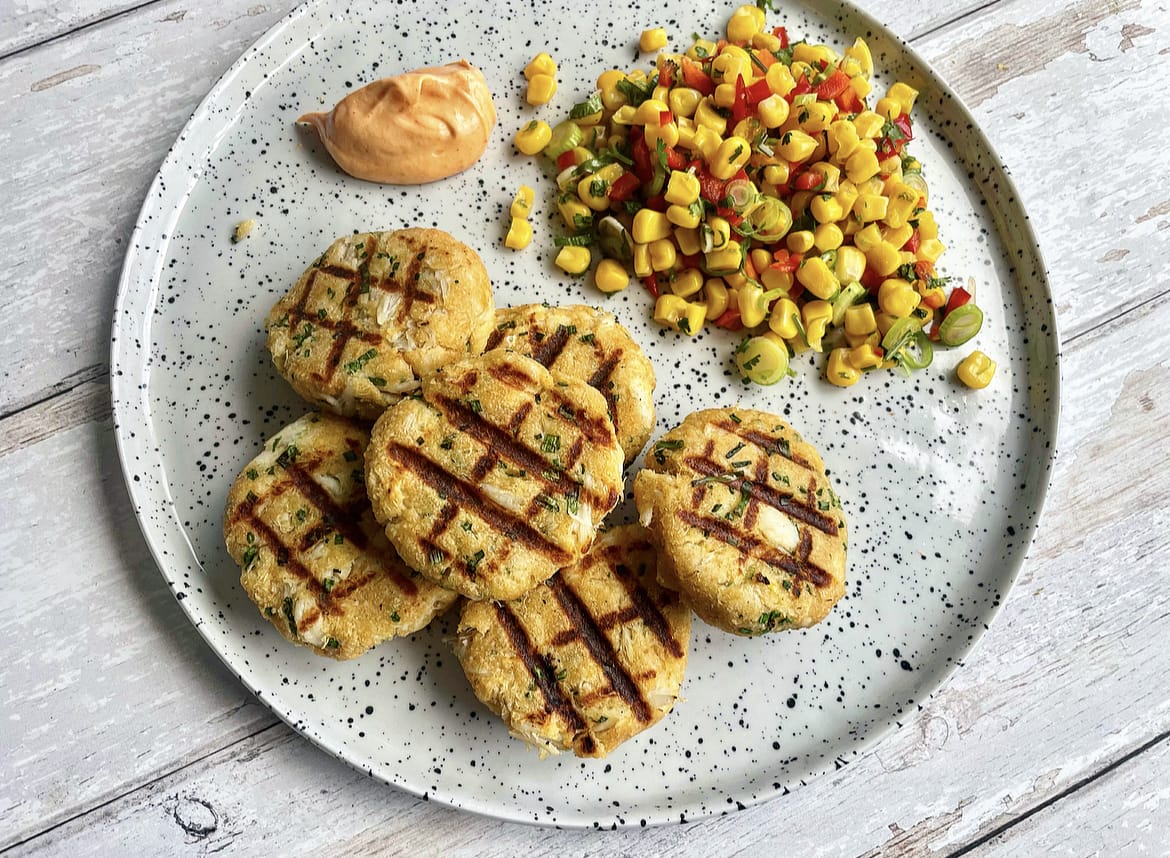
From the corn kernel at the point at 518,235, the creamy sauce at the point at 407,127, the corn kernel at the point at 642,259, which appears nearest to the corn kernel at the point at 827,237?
the corn kernel at the point at 642,259

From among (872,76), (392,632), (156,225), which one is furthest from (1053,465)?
(156,225)

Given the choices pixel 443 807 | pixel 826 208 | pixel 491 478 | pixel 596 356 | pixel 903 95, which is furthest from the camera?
pixel 903 95

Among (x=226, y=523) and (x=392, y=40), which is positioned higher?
(x=392, y=40)

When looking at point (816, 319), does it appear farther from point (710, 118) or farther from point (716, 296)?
point (710, 118)

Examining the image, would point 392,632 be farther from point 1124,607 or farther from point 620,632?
point 1124,607

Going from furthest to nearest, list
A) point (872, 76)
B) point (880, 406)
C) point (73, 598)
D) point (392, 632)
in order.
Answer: point (872, 76) < point (880, 406) < point (73, 598) < point (392, 632)

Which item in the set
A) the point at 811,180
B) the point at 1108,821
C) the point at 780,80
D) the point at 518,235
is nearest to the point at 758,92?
the point at 780,80

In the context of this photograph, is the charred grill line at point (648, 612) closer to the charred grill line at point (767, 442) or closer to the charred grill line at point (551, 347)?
the charred grill line at point (767, 442)
